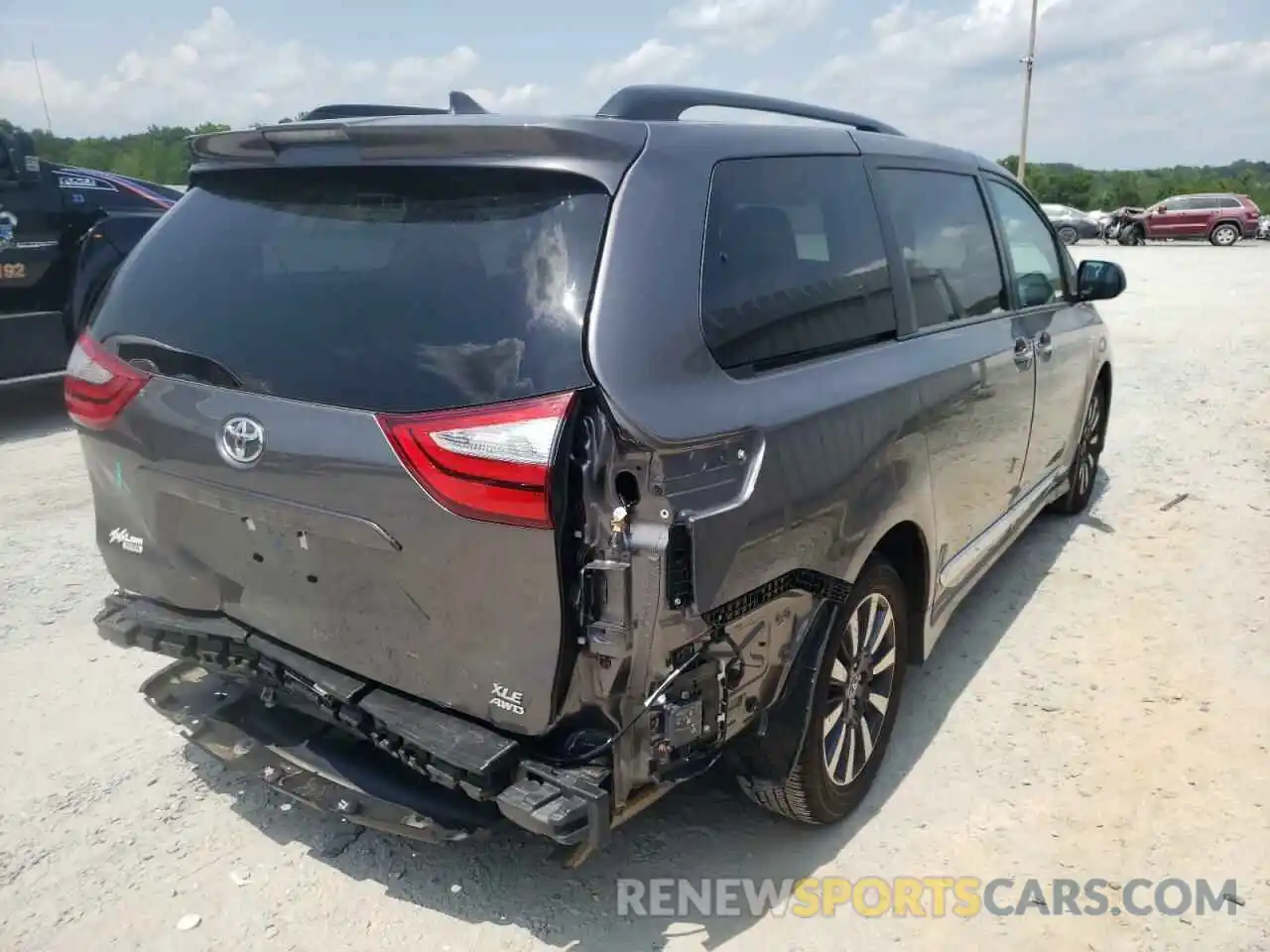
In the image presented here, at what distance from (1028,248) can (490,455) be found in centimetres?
346

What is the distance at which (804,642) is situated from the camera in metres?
2.56

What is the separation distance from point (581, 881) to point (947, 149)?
118 inches

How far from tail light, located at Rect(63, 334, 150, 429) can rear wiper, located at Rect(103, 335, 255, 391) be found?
0.03 metres

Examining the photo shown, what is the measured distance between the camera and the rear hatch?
6.71ft

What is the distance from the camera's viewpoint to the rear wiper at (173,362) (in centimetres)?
238

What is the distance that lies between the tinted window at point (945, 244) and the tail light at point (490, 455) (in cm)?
172

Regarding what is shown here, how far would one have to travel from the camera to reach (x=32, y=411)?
832 centimetres

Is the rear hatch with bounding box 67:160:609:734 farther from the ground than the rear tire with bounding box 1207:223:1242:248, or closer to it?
farther from the ground

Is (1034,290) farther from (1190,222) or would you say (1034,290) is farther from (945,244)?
(1190,222)

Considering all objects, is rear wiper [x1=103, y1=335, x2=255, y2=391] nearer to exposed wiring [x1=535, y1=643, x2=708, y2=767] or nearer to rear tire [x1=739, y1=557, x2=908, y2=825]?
exposed wiring [x1=535, y1=643, x2=708, y2=767]

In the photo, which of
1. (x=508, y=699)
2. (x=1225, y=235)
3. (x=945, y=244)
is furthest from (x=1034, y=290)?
(x=1225, y=235)

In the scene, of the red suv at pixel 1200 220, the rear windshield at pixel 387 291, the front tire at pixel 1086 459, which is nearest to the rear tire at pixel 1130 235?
the red suv at pixel 1200 220

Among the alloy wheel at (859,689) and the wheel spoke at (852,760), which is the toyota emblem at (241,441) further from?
the wheel spoke at (852,760)

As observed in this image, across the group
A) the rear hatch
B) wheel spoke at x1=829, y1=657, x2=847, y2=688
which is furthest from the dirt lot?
the rear hatch
